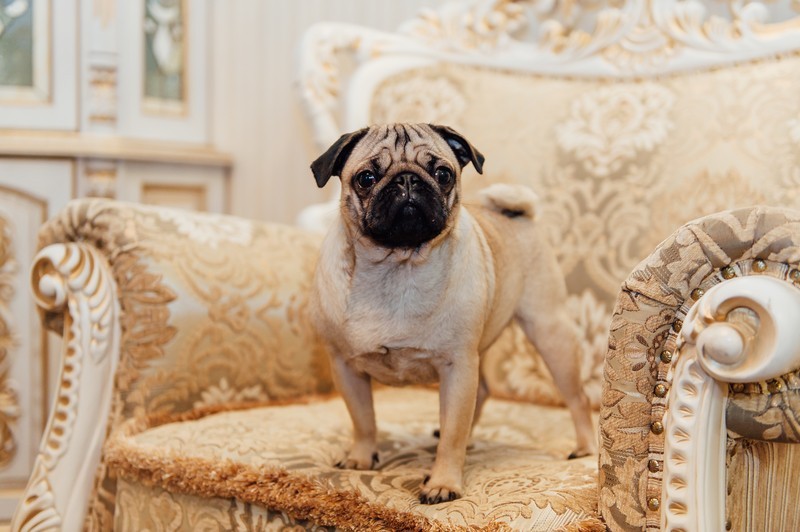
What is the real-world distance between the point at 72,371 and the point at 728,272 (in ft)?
3.46

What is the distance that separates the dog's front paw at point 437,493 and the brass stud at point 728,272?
0.43 meters

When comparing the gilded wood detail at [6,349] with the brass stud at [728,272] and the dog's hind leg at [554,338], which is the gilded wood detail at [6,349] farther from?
the brass stud at [728,272]

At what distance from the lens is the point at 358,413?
1.21 meters

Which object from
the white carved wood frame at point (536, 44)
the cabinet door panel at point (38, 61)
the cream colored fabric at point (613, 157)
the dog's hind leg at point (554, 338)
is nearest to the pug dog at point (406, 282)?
the dog's hind leg at point (554, 338)

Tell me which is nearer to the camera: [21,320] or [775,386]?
[775,386]

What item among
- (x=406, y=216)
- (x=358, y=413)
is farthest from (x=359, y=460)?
(x=406, y=216)

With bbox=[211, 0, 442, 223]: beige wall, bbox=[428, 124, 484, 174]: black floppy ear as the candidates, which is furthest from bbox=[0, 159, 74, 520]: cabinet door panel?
bbox=[428, 124, 484, 174]: black floppy ear

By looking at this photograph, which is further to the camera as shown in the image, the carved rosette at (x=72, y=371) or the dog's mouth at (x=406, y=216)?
the carved rosette at (x=72, y=371)

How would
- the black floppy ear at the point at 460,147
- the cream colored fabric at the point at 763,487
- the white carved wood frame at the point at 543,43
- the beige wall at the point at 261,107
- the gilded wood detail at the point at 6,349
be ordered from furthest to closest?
the beige wall at the point at 261,107
the gilded wood detail at the point at 6,349
the white carved wood frame at the point at 543,43
the black floppy ear at the point at 460,147
the cream colored fabric at the point at 763,487

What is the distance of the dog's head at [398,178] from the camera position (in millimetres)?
1062

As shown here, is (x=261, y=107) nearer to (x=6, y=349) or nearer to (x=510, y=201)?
(x=6, y=349)

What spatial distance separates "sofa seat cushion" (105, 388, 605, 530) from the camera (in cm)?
99

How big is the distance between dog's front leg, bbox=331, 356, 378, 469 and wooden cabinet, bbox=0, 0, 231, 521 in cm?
128

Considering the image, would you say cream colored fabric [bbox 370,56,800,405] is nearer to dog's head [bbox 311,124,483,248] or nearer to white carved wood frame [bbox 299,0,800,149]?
white carved wood frame [bbox 299,0,800,149]
